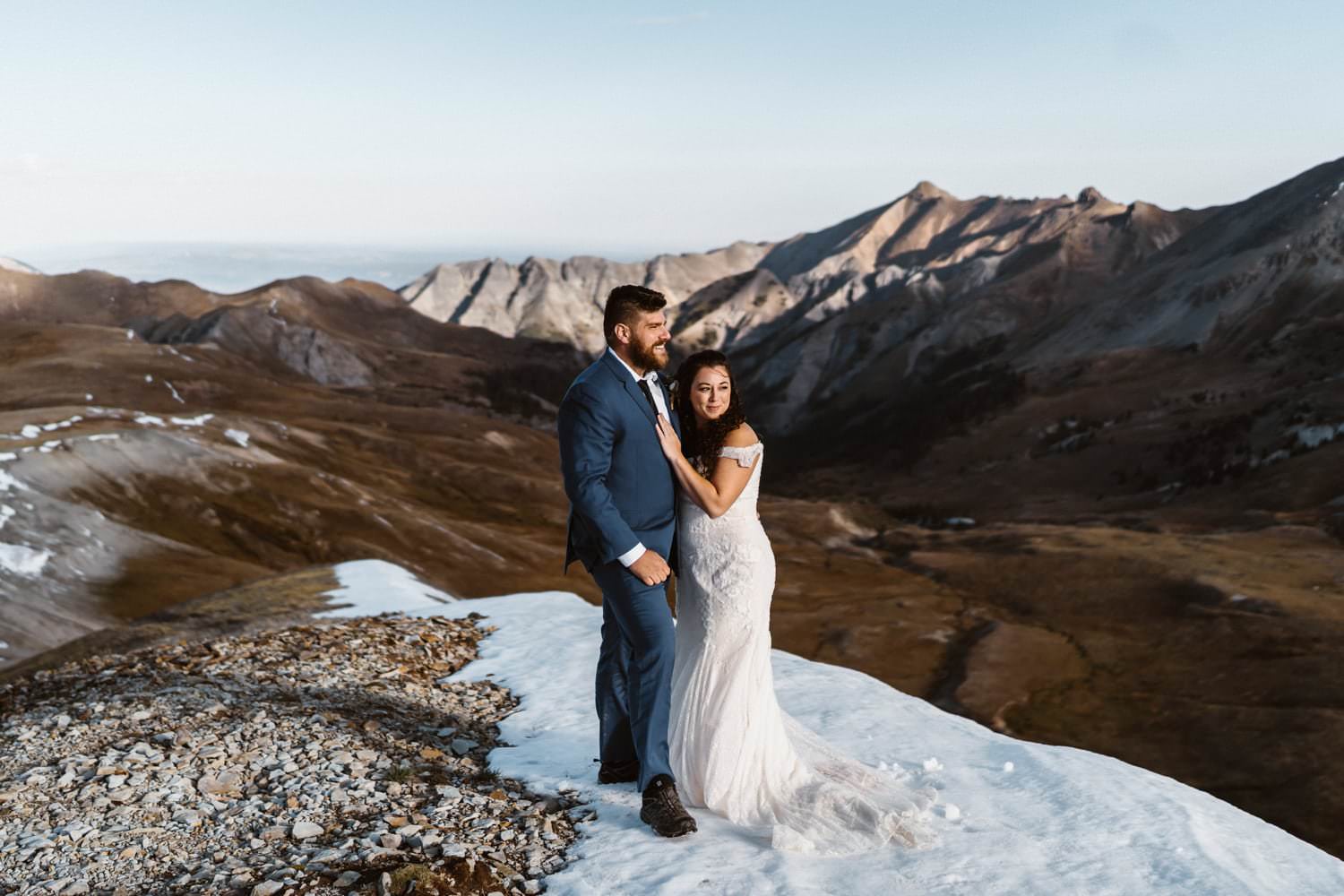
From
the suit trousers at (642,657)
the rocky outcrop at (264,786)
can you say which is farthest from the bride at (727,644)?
the rocky outcrop at (264,786)

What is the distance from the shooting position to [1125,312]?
18300 centimetres

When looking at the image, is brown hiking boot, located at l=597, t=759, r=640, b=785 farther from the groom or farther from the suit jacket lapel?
the suit jacket lapel

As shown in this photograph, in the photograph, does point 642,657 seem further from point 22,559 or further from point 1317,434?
point 1317,434

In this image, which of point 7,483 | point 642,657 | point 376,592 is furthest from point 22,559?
point 642,657

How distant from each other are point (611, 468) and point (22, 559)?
4873cm

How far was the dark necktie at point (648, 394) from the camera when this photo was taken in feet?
27.5

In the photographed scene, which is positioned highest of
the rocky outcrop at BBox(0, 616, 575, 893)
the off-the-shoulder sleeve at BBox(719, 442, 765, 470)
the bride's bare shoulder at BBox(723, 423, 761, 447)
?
the bride's bare shoulder at BBox(723, 423, 761, 447)

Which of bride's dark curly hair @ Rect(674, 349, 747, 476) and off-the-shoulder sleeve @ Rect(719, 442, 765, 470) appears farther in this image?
bride's dark curly hair @ Rect(674, 349, 747, 476)

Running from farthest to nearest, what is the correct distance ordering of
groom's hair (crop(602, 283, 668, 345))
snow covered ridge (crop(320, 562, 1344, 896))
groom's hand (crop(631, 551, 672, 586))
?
groom's hair (crop(602, 283, 668, 345)) < groom's hand (crop(631, 551, 672, 586)) < snow covered ridge (crop(320, 562, 1344, 896))

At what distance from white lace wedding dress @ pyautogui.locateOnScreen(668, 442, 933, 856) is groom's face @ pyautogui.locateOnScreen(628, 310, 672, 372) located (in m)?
1.09

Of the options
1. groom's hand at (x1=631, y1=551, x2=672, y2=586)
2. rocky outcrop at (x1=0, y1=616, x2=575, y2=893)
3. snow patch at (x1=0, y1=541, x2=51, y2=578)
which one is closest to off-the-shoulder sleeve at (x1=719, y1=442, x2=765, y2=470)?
groom's hand at (x1=631, y1=551, x2=672, y2=586)

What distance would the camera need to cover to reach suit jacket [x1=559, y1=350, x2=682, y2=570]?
7.94 meters

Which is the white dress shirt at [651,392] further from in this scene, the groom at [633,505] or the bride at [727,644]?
the bride at [727,644]

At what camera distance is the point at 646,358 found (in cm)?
827
